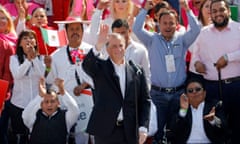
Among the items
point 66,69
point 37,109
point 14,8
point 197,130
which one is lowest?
point 197,130

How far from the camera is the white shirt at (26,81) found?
7020 millimetres

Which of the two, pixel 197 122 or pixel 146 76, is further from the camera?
pixel 197 122

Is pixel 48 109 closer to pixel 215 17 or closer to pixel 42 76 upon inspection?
pixel 42 76

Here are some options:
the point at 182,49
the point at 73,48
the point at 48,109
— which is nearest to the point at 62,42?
the point at 73,48

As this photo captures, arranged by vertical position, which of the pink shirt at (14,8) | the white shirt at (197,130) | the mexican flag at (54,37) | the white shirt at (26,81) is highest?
the pink shirt at (14,8)

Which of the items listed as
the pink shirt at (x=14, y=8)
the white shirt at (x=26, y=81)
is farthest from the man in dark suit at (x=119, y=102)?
the pink shirt at (x=14, y=8)

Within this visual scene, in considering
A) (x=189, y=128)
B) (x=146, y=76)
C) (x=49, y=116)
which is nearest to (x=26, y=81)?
(x=49, y=116)

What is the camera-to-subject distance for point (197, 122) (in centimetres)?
659

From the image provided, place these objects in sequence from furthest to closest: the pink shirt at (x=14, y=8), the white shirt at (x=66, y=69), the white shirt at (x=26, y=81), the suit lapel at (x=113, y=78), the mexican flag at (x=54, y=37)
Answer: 1. the pink shirt at (x=14, y=8)
2. the mexican flag at (x=54, y=37)
3. the white shirt at (x=66, y=69)
4. the white shirt at (x=26, y=81)
5. the suit lapel at (x=113, y=78)

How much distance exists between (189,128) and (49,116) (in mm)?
1472

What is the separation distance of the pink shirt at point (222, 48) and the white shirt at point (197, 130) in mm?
503

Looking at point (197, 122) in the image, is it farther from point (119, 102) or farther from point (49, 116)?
point (49, 116)

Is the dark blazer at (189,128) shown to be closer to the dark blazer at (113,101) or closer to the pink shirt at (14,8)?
the dark blazer at (113,101)

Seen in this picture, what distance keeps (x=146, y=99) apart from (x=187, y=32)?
1.41m
